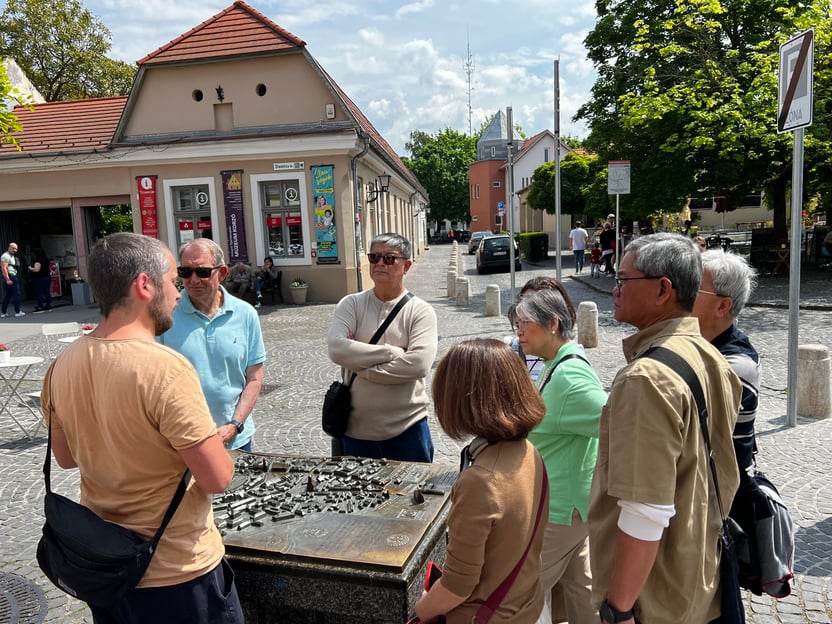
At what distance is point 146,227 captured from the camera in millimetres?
18641

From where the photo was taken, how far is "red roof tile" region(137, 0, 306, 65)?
712 inches

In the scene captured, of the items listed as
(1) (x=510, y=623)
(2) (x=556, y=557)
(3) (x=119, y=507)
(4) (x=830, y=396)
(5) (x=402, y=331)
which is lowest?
(4) (x=830, y=396)

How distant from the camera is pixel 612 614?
73.0 inches

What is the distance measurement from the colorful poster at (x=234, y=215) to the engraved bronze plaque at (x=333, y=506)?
15.7 m

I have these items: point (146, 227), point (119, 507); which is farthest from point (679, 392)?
point (146, 227)

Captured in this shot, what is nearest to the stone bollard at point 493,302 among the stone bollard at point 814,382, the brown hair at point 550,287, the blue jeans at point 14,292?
the stone bollard at point 814,382

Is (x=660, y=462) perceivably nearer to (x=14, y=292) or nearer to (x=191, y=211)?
(x=191, y=211)

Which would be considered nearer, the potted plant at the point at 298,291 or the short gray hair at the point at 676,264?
the short gray hair at the point at 676,264

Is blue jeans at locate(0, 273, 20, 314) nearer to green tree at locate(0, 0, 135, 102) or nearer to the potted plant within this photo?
the potted plant

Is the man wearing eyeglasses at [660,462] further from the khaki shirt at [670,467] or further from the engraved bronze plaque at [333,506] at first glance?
the engraved bronze plaque at [333,506]

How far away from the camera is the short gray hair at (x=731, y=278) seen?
104 inches

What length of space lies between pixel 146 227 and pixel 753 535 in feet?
62.3

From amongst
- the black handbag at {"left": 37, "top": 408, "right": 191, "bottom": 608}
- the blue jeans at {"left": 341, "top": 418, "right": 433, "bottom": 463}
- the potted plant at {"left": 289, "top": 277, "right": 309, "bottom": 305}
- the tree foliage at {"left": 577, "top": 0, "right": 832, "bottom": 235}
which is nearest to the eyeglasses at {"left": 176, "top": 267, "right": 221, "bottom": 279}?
the blue jeans at {"left": 341, "top": 418, "right": 433, "bottom": 463}

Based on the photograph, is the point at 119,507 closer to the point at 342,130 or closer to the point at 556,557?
the point at 556,557
